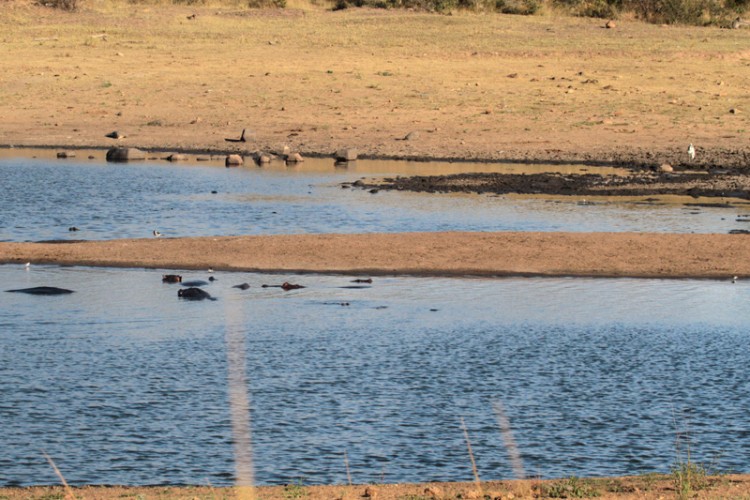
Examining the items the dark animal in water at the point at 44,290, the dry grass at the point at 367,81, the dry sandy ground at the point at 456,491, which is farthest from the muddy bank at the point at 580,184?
the dry sandy ground at the point at 456,491

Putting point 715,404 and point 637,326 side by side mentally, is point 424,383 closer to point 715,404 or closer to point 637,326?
point 715,404

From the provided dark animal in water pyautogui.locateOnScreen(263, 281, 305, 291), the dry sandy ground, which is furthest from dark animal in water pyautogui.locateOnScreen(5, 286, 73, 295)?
the dry sandy ground

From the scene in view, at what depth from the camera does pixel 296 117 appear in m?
31.9

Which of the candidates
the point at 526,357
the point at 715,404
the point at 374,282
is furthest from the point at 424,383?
the point at 374,282

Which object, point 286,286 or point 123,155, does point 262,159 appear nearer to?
point 123,155

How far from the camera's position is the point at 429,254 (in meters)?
16.8

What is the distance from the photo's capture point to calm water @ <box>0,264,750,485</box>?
8.51 metres

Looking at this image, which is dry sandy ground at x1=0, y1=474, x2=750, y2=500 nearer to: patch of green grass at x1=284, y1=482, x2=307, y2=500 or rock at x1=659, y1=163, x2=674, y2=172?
patch of green grass at x1=284, y1=482, x2=307, y2=500

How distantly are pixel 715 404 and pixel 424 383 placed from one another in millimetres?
2207

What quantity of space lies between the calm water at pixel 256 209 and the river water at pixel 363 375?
1.07 meters

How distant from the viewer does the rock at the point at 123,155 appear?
27.8m

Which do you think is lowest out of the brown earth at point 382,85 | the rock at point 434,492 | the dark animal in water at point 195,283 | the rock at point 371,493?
the dark animal in water at point 195,283

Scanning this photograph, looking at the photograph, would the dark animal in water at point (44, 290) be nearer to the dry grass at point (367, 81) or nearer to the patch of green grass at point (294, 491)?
the patch of green grass at point (294, 491)

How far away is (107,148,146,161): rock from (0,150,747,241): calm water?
161 centimetres
